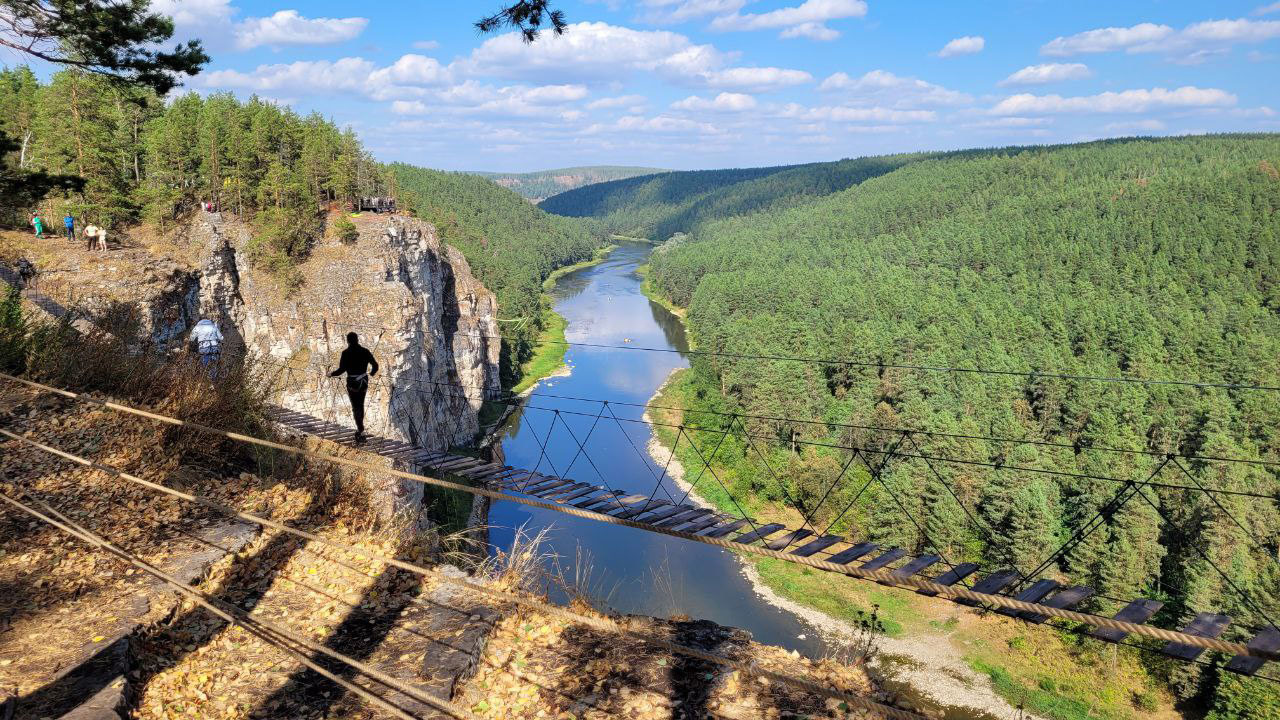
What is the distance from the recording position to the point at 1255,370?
53.6 metres

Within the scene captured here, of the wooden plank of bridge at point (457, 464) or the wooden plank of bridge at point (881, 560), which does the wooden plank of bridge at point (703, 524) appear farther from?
the wooden plank of bridge at point (457, 464)

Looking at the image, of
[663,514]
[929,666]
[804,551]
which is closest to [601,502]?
[663,514]

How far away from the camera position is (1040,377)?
173ft

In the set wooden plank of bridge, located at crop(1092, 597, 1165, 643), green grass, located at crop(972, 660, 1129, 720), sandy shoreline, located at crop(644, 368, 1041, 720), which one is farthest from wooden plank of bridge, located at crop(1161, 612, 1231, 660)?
green grass, located at crop(972, 660, 1129, 720)

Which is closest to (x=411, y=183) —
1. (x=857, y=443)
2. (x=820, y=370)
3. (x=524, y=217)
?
(x=524, y=217)

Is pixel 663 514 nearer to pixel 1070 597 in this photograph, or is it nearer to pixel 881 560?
pixel 881 560

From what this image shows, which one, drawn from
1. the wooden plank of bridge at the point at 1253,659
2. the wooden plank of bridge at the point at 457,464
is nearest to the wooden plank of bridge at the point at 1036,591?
the wooden plank of bridge at the point at 1253,659

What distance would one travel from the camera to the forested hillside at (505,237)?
233ft

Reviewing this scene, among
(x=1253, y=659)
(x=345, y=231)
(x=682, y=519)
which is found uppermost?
(x=345, y=231)

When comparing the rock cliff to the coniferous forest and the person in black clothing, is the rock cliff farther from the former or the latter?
the person in black clothing

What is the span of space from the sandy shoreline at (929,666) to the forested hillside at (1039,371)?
17.4 feet

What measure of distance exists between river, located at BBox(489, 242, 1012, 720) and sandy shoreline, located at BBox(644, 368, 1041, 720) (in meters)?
0.05

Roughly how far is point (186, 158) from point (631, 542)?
92.9 feet

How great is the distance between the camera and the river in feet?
85.4
